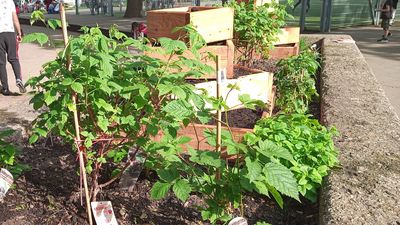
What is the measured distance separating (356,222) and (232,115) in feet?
A: 7.91

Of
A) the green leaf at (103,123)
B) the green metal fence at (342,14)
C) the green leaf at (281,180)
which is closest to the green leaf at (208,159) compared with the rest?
the green leaf at (281,180)

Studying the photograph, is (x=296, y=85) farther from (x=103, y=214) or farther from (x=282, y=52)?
(x=103, y=214)

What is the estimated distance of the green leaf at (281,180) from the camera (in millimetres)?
1743

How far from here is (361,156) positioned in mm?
2711

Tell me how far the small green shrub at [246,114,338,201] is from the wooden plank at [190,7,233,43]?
1.94 meters

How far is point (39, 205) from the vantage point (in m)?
2.68

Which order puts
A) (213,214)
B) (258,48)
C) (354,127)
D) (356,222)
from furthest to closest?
(258,48)
(354,127)
(213,214)
(356,222)

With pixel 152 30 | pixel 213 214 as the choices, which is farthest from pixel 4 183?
pixel 152 30

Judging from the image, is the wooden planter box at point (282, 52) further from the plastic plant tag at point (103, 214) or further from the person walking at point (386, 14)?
the person walking at point (386, 14)

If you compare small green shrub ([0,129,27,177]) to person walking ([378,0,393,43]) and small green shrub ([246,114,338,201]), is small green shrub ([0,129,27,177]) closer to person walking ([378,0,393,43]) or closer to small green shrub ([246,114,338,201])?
small green shrub ([246,114,338,201])

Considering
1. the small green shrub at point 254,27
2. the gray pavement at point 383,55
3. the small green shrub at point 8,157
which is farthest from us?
the gray pavement at point 383,55

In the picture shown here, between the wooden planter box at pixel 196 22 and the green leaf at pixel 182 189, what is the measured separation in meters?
2.68

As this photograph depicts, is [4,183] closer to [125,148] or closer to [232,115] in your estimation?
[125,148]

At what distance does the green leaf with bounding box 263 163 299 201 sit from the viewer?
5.72 feet
